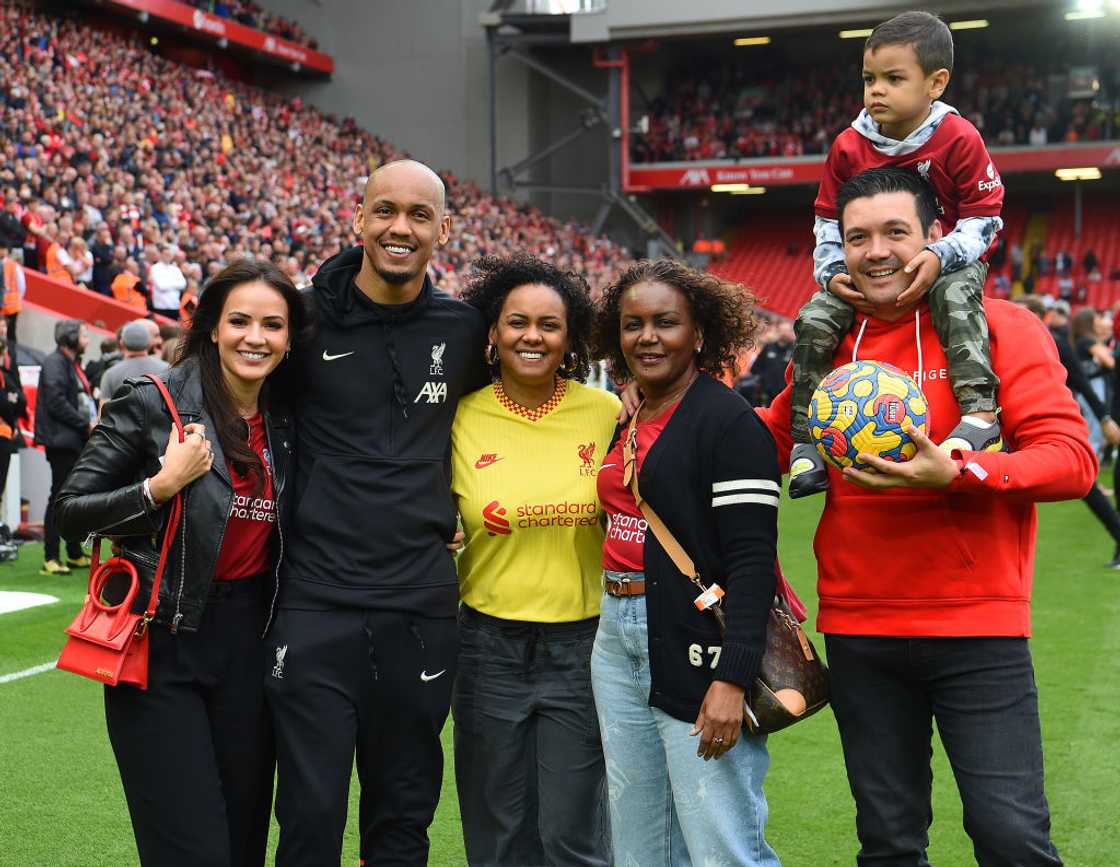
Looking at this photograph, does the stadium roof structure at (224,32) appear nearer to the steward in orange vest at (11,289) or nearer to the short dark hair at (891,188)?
the steward in orange vest at (11,289)

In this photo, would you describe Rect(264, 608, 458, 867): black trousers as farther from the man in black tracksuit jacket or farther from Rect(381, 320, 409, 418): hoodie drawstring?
Rect(381, 320, 409, 418): hoodie drawstring

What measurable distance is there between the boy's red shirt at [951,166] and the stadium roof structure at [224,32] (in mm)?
31773

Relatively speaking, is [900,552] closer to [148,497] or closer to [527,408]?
[527,408]

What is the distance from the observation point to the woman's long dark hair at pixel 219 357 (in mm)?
3549

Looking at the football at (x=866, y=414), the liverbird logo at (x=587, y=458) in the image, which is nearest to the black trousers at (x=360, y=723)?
the liverbird logo at (x=587, y=458)

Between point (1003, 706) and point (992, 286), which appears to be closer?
point (1003, 706)

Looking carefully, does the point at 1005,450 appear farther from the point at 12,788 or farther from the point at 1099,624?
the point at 1099,624

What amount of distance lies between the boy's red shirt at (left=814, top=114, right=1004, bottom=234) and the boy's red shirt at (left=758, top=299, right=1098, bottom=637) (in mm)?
322

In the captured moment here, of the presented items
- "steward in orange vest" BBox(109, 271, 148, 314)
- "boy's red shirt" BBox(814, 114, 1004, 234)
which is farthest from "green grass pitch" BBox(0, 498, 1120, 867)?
"steward in orange vest" BBox(109, 271, 148, 314)

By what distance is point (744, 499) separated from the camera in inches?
129

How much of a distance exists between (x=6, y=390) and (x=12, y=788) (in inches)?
240

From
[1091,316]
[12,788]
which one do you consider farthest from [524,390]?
[1091,316]

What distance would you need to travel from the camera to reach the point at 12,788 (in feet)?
18.4

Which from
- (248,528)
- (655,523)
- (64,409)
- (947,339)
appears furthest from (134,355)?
(947,339)
